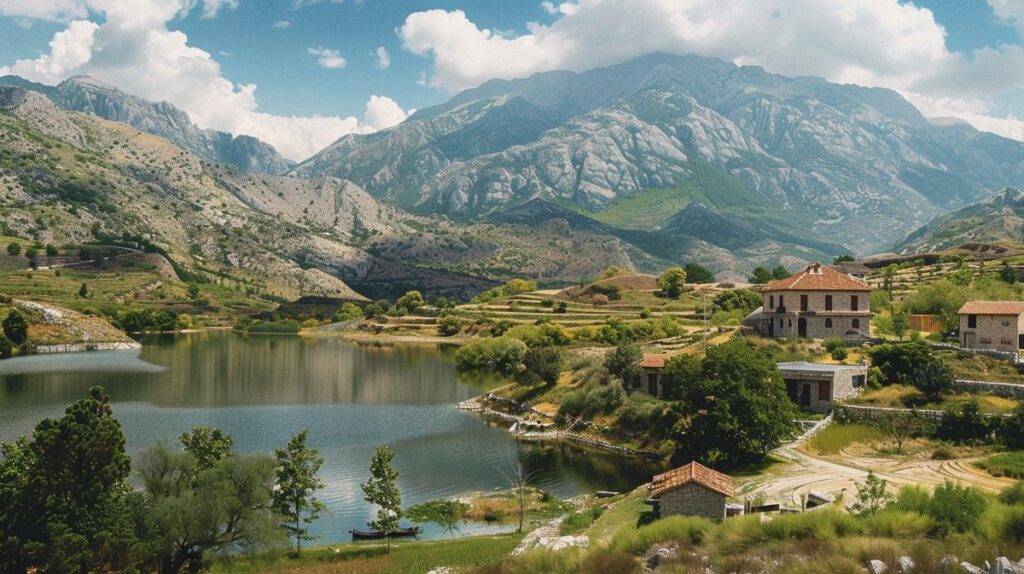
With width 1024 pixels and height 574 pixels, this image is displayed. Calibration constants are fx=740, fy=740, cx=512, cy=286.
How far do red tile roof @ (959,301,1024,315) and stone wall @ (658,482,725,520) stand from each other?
35152 millimetres

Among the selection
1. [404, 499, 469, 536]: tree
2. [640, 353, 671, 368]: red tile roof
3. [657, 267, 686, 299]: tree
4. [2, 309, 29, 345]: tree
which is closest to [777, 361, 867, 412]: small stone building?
[640, 353, 671, 368]: red tile roof

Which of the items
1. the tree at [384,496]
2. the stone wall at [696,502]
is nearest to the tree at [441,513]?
the tree at [384,496]

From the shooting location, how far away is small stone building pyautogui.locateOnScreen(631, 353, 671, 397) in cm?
6250

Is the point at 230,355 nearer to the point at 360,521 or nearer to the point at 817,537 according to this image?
the point at 360,521

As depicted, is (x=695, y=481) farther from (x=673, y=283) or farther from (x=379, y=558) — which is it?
(x=673, y=283)

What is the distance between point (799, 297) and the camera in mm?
65688

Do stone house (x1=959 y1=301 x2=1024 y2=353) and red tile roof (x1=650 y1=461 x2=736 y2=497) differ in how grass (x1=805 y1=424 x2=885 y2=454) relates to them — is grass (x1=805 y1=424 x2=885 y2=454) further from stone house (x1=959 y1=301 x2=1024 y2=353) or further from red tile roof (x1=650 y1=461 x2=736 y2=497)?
red tile roof (x1=650 y1=461 x2=736 y2=497)

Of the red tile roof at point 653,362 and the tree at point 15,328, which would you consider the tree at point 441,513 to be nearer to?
the red tile roof at point 653,362

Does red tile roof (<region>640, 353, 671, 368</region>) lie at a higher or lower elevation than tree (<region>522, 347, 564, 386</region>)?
higher

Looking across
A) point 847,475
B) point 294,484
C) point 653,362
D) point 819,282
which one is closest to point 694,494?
point 847,475

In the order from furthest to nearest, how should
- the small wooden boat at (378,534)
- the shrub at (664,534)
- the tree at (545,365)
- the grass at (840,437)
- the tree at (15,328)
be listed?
the tree at (15,328), the tree at (545,365), the grass at (840,437), the small wooden boat at (378,534), the shrub at (664,534)

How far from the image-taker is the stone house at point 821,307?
6450 cm

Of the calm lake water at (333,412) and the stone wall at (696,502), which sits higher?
the stone wall at (696,502)

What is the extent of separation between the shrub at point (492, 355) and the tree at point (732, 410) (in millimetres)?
51298
